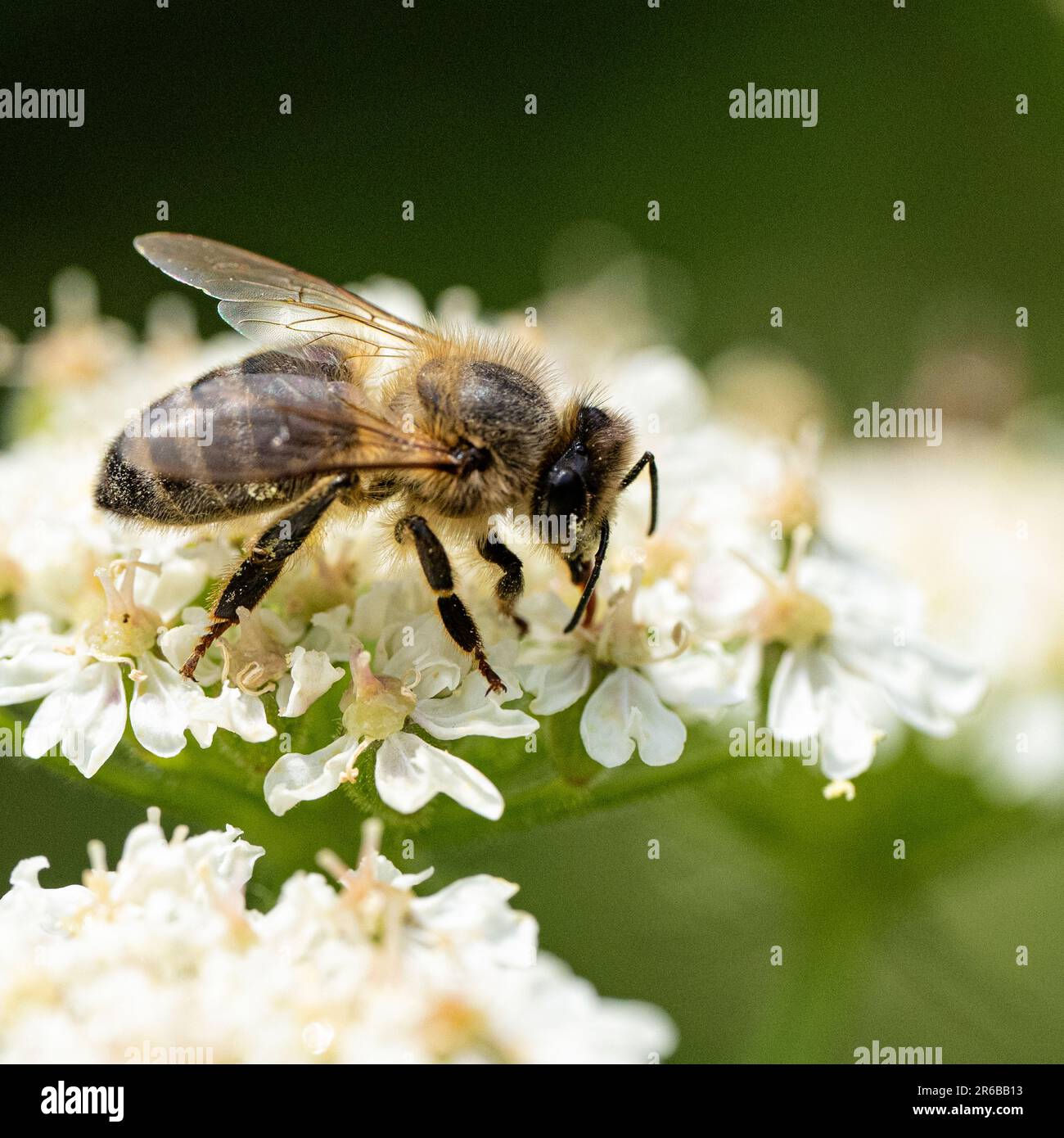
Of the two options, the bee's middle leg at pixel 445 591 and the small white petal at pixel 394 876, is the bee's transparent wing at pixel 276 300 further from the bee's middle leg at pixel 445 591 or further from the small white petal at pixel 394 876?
the small white petal at pixel 394 876

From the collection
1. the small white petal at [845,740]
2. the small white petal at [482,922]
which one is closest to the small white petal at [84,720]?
the small white petal at [482,922]

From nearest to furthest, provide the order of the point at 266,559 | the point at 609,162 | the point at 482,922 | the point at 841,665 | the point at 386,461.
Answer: the point at 482,922, the point at 386,461, the point at 266,559, the point at 841,665, the point at 609,162

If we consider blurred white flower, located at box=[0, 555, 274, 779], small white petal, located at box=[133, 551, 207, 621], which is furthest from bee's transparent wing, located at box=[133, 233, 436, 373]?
blurred white flower, located at box=[0, 555, 274, 779]

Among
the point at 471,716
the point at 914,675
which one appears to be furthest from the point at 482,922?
the point at 914,675

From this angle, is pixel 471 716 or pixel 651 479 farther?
pixel 651 479

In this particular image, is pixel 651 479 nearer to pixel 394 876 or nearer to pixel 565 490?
pixel 565 490

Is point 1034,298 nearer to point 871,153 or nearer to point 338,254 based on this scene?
point 871,153
